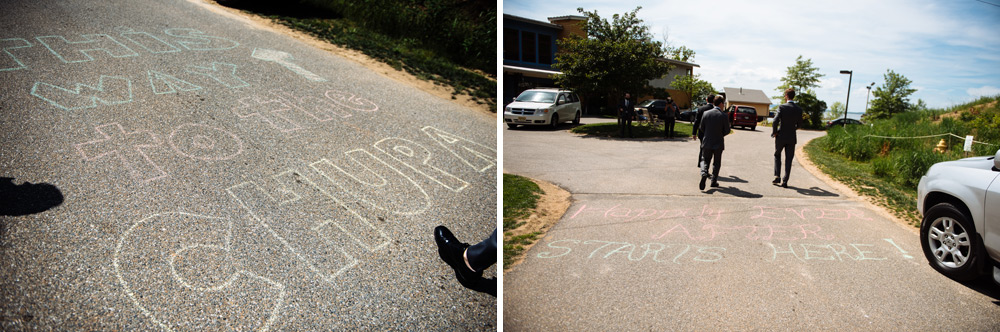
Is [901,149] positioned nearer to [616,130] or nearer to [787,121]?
[787,121]

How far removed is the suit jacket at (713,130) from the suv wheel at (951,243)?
3.63 ft

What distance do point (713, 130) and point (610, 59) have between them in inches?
26.3

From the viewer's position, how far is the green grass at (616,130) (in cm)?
250

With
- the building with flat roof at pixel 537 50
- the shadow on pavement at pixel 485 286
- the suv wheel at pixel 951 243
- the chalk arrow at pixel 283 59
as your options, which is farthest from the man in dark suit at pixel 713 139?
the chalk arrow at pixel 283 59

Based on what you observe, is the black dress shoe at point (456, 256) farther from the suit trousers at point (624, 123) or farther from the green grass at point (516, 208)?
the suit trousers at point (624, 123)

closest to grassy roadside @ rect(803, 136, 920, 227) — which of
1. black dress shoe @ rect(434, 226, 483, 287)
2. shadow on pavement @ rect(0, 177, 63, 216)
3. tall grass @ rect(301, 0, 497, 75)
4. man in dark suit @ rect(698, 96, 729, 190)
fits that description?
man in dark suit @ rect(698, 96, 729, 190)

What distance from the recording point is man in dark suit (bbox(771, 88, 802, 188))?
2.69 meters

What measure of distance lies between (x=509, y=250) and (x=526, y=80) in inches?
32.6

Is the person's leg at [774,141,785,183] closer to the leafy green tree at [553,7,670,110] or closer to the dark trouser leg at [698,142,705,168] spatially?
the dark trouser leg at [698,142,705,168]

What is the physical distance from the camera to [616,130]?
102 inches

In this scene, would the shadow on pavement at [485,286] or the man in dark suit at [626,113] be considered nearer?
the man in dark suit at [626,113]

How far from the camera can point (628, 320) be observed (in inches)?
80.0

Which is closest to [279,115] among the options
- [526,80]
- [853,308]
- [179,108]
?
[179,108]

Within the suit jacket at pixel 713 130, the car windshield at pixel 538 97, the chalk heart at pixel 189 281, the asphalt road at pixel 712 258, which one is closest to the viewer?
the car windshield at pixel 538 97
